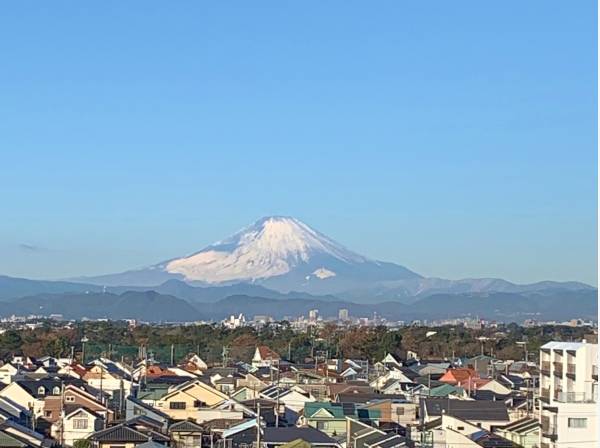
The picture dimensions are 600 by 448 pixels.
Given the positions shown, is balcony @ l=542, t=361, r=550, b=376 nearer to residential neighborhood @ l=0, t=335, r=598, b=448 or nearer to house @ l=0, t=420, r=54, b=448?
residential neighborhood @ l=0, t=335, r=598, b=448

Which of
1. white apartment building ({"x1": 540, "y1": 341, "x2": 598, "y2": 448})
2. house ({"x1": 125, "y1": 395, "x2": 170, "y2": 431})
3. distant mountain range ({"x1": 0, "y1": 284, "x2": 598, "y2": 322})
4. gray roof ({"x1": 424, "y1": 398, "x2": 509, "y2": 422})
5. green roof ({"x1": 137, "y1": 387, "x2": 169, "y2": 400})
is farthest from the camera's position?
distant mountain range ({"x1": 0, "y1": 284, "x2": 598, "y2": 322})

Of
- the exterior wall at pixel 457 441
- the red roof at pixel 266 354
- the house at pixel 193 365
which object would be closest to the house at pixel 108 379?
the house at pixel 193 365

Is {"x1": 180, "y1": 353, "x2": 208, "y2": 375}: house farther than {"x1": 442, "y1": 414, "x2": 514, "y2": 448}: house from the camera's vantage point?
Yes

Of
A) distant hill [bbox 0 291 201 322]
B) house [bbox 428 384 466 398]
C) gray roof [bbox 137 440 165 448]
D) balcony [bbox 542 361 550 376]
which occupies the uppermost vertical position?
distant hill [bbox 0 291 201 322]

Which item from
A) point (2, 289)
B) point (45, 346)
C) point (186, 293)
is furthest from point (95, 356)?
point (2, 289)

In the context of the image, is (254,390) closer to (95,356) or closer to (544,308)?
(95,356)

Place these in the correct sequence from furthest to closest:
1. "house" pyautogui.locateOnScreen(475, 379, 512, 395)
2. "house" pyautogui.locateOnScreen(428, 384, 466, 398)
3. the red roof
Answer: the red roof < "house" pyautogui.locateOnScreen(475, 379, 512, 395) < "house" pyautogui.locateOnScreen(428, 384, 466, 398)

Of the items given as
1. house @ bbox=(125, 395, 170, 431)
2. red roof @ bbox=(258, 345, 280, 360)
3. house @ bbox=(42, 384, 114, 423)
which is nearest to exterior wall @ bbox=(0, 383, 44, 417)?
house @ bbox=(42, 384, 114, 423)

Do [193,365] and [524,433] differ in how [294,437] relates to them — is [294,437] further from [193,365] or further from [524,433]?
[193,365]
